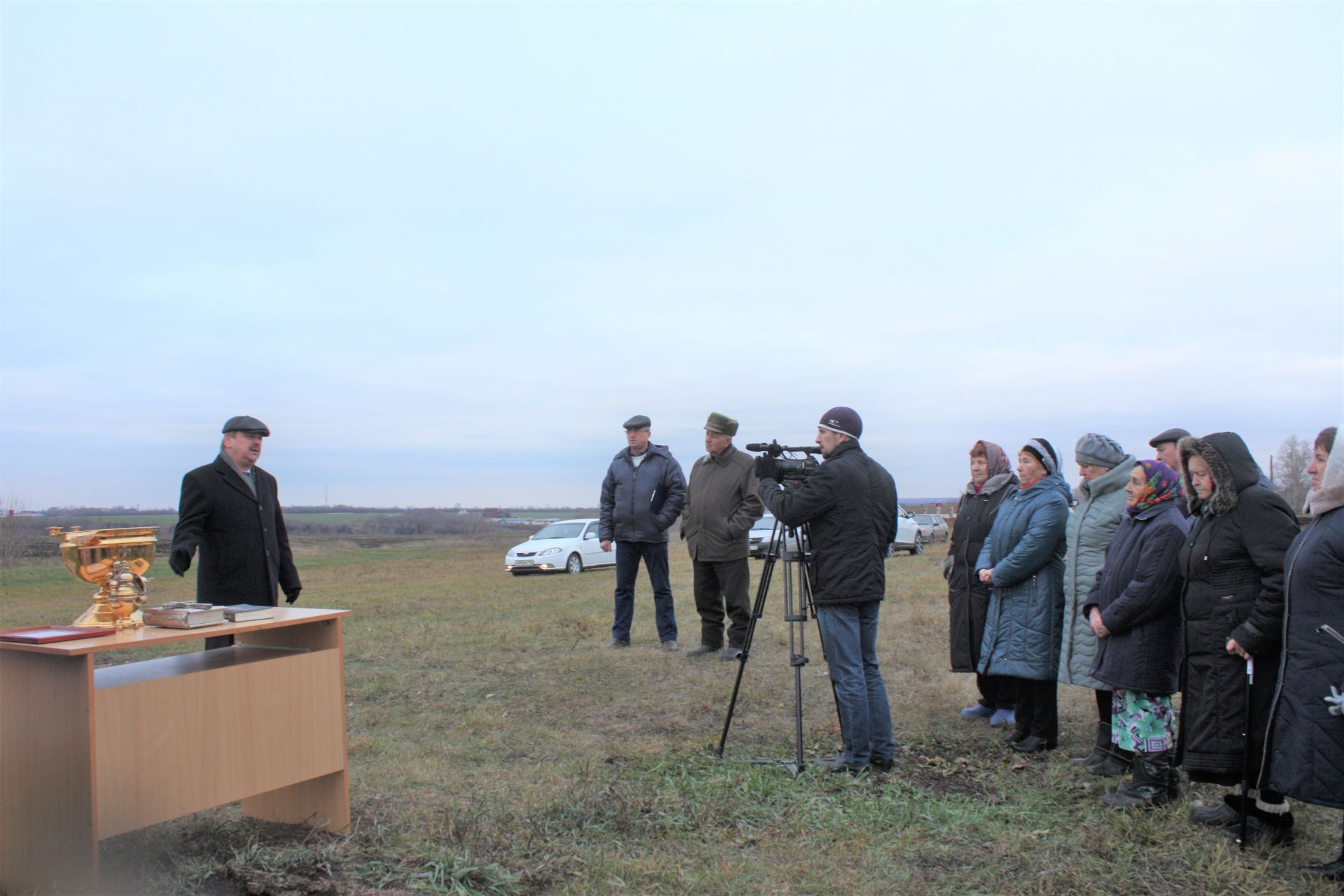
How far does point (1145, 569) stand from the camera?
14.3 feet

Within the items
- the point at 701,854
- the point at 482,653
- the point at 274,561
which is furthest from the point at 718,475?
the point at 701,854

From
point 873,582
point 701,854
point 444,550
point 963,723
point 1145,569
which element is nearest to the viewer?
point 701,854

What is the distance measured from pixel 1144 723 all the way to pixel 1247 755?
0.69 meters

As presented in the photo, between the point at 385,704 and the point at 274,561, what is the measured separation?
61.9 inches

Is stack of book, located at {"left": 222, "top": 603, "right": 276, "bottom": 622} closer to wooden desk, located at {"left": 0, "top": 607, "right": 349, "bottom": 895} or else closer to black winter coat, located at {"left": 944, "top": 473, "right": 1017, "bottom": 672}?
wooden desk, located at {"left": 0, "top": 607, "right": 349, "bottom": 895}

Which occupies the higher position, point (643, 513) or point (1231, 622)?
point (643, 513)

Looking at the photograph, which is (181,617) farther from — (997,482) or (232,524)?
(997,482)

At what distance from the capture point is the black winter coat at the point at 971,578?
577 cm

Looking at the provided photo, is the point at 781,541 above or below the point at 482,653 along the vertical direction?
above

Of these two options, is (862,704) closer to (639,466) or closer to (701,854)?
(701,854)

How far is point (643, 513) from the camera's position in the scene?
8039 millimetres

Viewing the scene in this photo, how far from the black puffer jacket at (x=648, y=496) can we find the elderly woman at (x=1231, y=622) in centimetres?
460

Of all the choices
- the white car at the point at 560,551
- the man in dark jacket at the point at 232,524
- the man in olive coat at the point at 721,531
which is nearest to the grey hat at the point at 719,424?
the man in olive coat at the point at 721,531

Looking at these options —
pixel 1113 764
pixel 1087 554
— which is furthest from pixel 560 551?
pixel 1113 764
